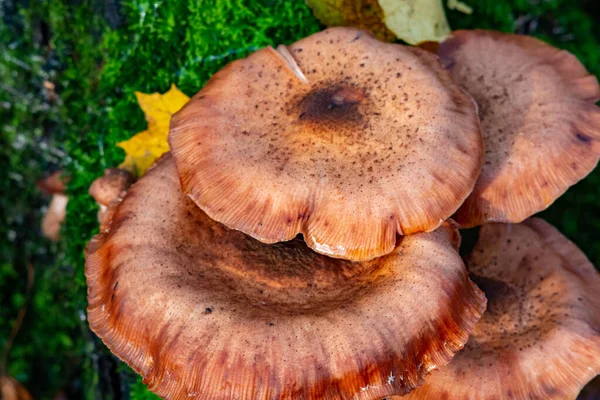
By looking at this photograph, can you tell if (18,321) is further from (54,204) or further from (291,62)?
(291,62)

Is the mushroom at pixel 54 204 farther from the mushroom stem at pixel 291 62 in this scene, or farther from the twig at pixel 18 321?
the mushroom stem at pixel 291 62

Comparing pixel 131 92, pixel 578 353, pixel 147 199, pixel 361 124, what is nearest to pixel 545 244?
pixel 578 353

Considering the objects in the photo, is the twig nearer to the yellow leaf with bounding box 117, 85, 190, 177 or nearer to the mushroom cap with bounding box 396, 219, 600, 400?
the yellow leaf with bounding box 117, 85, 190, 177

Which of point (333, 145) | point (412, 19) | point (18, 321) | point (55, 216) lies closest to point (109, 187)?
point (333, 145)

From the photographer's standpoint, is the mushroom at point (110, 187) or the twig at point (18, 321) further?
the twig at point (18, 321)

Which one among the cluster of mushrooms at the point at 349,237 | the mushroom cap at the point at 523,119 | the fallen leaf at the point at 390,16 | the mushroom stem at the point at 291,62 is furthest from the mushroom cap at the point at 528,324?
the mushroom stem at the point at 291,62

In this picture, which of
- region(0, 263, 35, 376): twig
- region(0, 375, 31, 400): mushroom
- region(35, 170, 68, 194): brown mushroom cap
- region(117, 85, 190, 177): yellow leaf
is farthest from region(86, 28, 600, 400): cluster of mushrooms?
region(0, 375, 31, 400): mushroom
